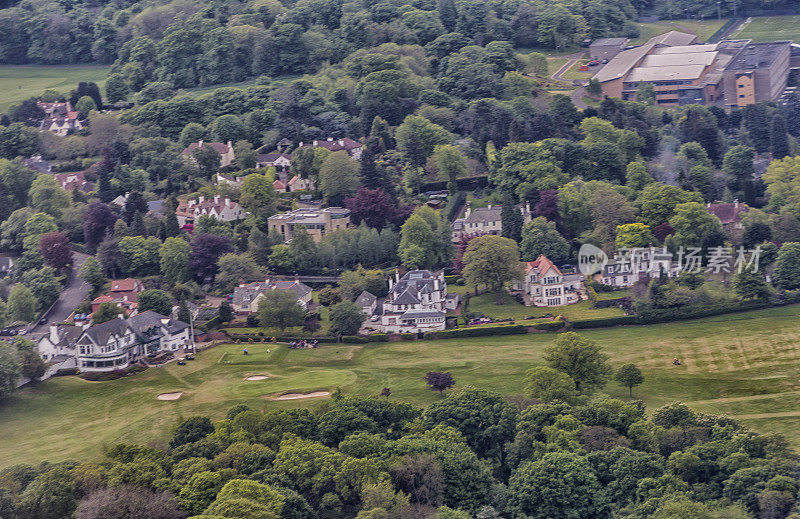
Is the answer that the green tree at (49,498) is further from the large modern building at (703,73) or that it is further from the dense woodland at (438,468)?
the large modern building at (703,73)

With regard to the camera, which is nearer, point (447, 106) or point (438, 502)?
point (438, 502)

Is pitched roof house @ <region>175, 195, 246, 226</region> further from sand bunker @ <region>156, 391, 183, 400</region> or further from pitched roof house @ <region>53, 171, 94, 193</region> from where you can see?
sand bunker @ <region>156, 391, 183, 400</region>

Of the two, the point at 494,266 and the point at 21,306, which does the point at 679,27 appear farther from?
the point at 21,306

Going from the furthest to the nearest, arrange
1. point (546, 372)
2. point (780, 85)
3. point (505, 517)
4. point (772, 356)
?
point (780, 85), point (772, 356), point (546, 372), point (505, 517)

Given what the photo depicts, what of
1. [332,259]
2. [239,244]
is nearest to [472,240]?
[332,259]

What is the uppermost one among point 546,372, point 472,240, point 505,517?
point 472,240

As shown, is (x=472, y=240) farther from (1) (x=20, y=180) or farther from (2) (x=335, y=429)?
(1) (x=20, y=180)

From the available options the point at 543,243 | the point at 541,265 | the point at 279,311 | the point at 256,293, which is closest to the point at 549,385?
the point at 541,265

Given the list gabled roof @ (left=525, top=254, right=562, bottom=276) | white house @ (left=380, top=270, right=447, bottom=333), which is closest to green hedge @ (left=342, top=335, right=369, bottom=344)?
white house @ (left=380, top=270, right=447, bottom=333)
